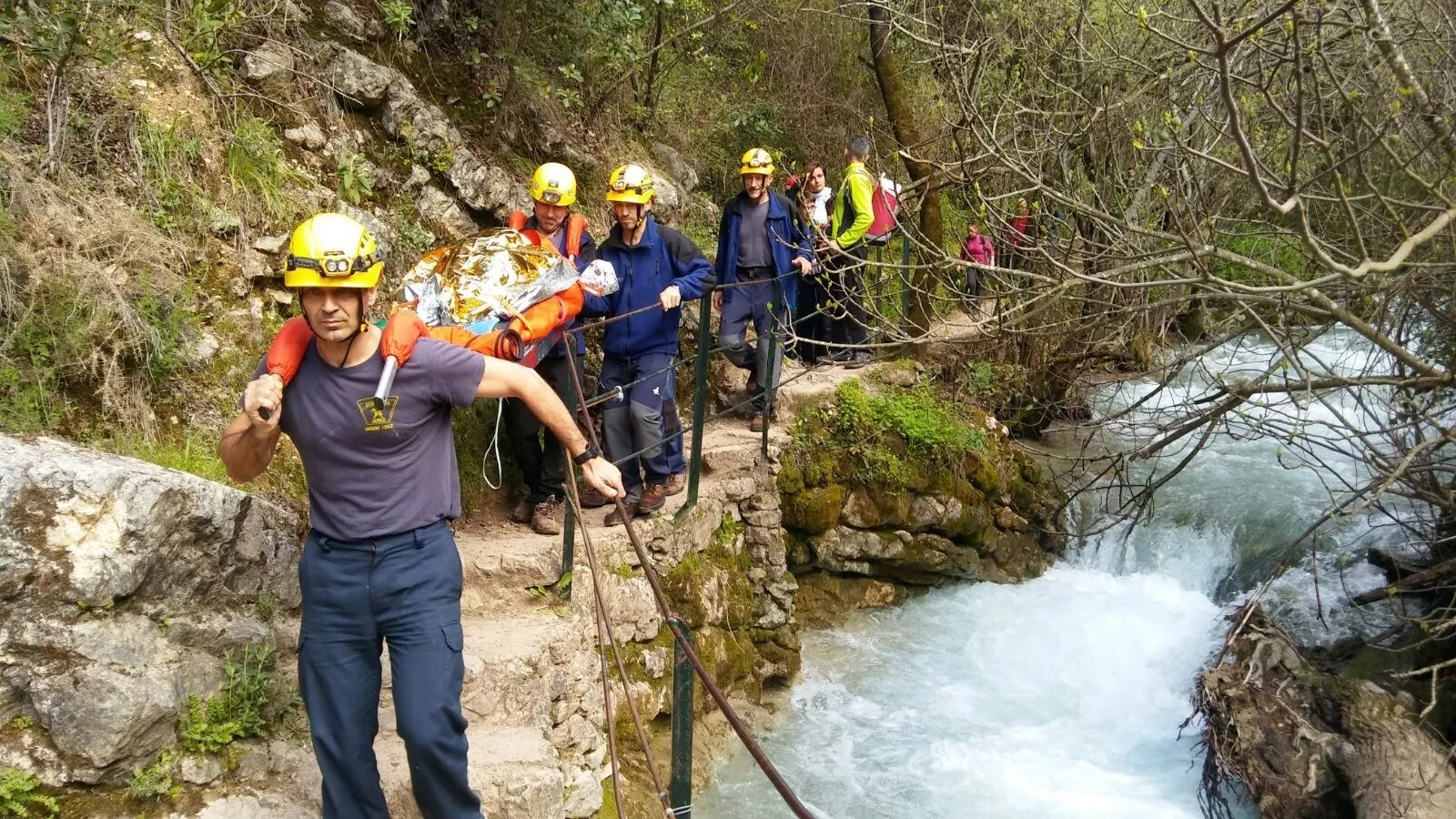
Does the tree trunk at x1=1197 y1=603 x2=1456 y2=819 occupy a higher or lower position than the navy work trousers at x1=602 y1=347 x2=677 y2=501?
lower

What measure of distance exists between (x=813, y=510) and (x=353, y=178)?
3.75 meters

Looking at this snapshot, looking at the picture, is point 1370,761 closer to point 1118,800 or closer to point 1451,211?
point 1118,800

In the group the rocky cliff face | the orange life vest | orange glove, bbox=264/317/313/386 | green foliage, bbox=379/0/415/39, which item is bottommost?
the rocky cliff face

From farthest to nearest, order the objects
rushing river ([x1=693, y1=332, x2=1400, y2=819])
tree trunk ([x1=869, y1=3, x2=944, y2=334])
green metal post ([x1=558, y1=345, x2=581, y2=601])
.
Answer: tree trunk ([x1=869, y1=3, x2=944, y2=334]) < rushing river ([x1=693, y1=332, x2=1400, y2=819]) < green metal post ([x1=558, y1=345, x2=581, y2=601])

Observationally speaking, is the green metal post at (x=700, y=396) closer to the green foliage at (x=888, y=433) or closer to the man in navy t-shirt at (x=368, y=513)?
the green foliage at (x=888, y=433)

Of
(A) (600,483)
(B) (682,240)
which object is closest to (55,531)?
(A) (600,483)

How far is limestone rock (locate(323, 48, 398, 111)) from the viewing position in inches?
269

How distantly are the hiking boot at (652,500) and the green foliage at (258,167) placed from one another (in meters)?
2.51

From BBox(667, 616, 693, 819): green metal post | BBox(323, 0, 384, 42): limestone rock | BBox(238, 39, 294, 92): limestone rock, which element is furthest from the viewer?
BBox(323, 0, 384, 42): limestone rock

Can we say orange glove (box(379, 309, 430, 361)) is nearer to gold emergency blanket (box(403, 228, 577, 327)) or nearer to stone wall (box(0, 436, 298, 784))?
stone wall (box(0, 436, 298, 784))

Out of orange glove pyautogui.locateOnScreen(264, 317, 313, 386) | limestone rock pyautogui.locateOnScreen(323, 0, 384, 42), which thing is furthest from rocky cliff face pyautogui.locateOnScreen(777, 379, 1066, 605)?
orange glove pyautogui.locateOnScreen(264, 317, 313, 386)

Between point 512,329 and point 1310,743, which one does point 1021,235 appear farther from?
point 1310,743

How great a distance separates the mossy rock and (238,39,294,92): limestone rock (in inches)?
167

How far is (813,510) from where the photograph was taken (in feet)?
24.8
